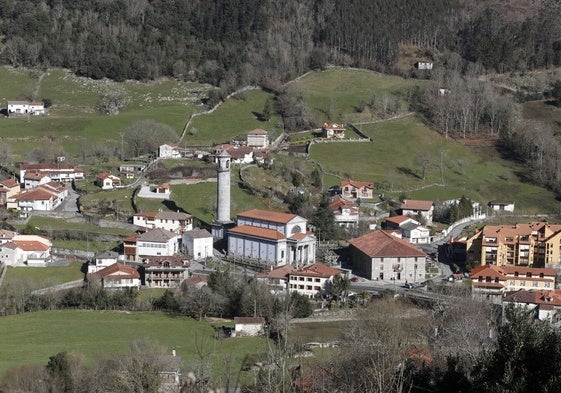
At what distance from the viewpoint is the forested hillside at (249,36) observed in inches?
3529

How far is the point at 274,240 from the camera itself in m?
45.0

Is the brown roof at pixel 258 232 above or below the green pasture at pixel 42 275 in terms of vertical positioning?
above

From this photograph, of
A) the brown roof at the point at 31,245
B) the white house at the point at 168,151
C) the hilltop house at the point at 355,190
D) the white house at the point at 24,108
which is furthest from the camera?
the white house at the point at 24,108

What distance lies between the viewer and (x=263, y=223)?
4672 cm

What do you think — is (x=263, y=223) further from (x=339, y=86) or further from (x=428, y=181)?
(x=339, y=86)

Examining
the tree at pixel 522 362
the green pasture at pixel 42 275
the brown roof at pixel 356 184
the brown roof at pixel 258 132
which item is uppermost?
the tree at pixel 522 362

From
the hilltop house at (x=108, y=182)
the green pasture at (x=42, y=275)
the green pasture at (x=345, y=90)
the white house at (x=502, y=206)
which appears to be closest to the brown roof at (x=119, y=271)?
the green pasture at (x=42, y=275)

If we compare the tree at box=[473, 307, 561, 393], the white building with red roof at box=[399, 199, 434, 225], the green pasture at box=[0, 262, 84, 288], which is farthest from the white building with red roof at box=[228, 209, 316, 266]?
the tree at box=[473, 307, 561, 393]

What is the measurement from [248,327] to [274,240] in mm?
10698

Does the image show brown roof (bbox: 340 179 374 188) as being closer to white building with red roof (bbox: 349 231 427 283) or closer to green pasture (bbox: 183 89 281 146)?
green pasture (bbox: 183 89 281 146)

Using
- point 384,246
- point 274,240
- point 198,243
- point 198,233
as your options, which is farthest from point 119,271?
point 384,246

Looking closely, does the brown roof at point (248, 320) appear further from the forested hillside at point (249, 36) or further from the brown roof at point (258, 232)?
the forested hillside at point (249, 36)

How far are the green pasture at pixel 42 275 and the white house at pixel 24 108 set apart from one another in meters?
37.5

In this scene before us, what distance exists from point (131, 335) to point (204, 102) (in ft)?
162
